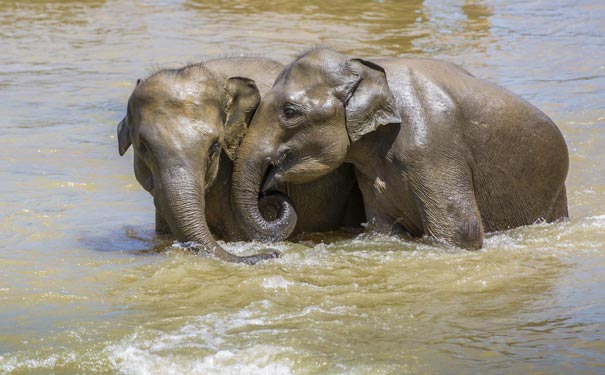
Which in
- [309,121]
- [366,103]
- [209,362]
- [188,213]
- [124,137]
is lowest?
[209,362]

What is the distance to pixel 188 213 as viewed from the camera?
848 cm

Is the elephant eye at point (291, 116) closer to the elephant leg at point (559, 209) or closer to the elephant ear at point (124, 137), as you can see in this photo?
the elephant ear at point (124, 137)

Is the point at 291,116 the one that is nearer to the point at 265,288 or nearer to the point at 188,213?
the point at 188,213

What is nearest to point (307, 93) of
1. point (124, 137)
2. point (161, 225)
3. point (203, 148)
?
point (203, 148)

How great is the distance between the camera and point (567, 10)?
24109mm

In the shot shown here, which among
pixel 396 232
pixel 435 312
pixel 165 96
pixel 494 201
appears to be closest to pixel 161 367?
pixel 435 312

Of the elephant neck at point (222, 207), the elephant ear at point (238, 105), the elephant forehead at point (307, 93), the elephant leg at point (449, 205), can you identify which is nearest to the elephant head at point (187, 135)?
the elephant ear at point (238, 105)

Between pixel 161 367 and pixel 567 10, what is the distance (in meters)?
18.9

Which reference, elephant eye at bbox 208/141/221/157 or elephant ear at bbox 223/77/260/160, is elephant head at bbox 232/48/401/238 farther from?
elephant eye at bbox 208/141/221/157

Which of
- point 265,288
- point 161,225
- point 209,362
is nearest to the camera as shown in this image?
point 209,362

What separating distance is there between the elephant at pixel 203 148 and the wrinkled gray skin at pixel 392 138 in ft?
0.73

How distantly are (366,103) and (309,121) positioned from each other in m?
0.42

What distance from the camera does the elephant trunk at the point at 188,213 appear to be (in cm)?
842

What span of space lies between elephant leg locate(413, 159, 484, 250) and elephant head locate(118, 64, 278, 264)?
1.18 m
